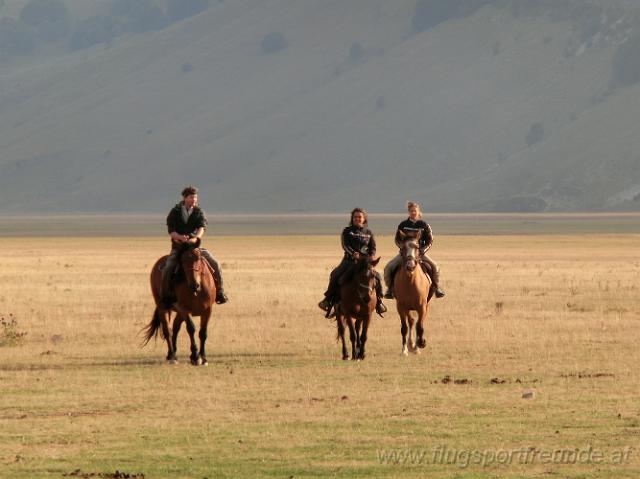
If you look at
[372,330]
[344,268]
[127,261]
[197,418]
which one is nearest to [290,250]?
[127,261]

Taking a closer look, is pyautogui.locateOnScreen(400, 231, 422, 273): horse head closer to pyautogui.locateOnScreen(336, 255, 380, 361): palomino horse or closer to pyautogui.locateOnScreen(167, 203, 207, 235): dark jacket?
pyautogui.locateOnScreen(336, 255, 380, 361): palomino horse

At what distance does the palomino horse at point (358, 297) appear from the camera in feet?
85.0

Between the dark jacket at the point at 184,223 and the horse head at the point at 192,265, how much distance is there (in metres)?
0.31

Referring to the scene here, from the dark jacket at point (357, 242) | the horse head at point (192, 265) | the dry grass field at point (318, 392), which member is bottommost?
the dry grass field at point (318, 392)

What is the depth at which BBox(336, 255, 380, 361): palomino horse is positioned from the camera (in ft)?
85.0

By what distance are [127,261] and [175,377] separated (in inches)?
1871

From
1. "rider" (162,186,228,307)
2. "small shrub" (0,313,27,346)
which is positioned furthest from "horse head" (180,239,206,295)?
"small shrub" (0,313,27,346)

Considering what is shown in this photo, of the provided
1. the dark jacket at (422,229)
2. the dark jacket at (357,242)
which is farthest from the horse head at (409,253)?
the dark jacket at (357,242)

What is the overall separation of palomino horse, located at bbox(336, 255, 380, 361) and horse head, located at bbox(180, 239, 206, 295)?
253 centimetres

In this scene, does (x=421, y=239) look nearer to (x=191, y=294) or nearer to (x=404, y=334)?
(x=404, y=334)

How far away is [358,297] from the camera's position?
85.4 ft

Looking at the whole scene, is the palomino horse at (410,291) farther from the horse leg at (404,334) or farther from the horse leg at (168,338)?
the horse leg at (168,338)

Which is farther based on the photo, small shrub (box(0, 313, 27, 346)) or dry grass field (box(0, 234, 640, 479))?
small shrub (box(0, 313, 27, 346))

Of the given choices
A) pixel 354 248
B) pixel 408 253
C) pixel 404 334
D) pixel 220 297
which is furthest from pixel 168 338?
pixel 408 253
